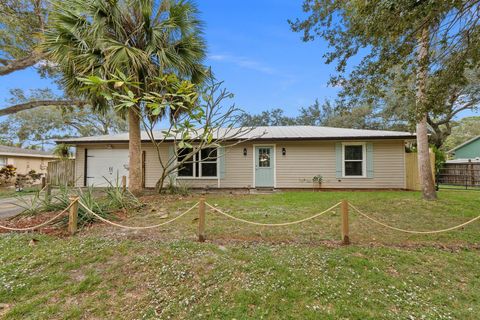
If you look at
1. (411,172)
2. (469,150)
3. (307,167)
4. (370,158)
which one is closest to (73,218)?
(307,167)

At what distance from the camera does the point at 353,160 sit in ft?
33.2

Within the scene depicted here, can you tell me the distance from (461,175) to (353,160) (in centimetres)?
776

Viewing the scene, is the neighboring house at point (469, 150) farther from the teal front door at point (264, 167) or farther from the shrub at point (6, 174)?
the shrub at point (6, 174)

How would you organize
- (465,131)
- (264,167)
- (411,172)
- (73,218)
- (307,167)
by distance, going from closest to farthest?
(73,218) → (411,172) → (307,167) → (264,167) → (465,131)

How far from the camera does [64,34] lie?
21.3 feet

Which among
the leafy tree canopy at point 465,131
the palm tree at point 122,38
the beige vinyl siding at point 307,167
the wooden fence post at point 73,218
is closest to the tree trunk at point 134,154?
the palm tree at point 122,38

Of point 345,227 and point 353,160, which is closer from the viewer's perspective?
point 345,227

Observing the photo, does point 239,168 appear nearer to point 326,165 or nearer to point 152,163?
point 326,165

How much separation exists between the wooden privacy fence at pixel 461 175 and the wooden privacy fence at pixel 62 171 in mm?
18301

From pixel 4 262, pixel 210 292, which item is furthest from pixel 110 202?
pixel 210 292

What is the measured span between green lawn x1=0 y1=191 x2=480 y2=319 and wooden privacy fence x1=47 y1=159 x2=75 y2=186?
27.2 feet

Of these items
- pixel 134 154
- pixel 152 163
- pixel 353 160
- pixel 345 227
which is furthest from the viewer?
pixel 152 163

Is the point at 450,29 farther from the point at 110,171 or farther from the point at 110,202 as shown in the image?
the point at 110,171

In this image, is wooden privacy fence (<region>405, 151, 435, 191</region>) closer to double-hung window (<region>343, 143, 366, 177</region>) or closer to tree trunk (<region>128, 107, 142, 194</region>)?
double-hung window (<region>343, 143, 366, 177</region>)
